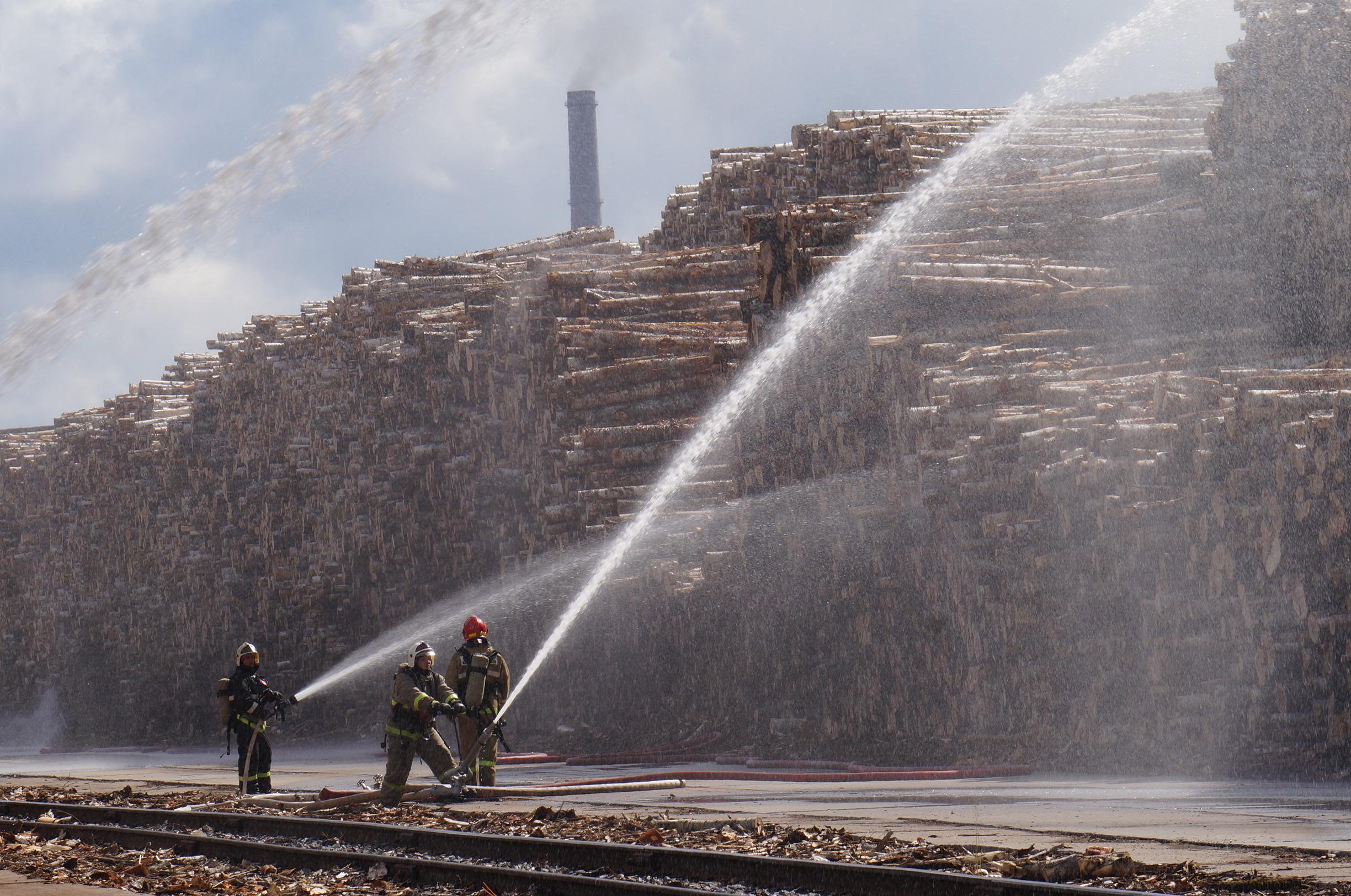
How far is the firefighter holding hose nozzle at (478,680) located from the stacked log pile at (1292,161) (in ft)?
26.5

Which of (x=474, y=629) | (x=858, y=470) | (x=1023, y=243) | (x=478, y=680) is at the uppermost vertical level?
(x=1023, y=243)

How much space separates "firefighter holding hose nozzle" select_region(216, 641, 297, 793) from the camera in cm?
1364

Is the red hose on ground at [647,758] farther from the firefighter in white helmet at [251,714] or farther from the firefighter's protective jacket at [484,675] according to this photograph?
the firefighter's protective jacket at [484,675]

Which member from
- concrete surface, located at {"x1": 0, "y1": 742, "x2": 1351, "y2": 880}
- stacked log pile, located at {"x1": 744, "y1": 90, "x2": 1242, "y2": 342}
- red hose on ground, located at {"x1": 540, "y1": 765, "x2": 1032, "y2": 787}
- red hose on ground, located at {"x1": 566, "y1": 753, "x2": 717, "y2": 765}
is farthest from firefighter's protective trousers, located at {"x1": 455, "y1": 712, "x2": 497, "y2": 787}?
stacked log pile, located at {"x1": 744, "y1": 90, "x2": 1242, "y2": 342}

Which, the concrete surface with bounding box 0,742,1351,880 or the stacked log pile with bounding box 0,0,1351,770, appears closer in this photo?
the concrete surface with bounding box 0,742,1351,880

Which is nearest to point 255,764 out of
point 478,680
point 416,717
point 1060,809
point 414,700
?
point 478,680

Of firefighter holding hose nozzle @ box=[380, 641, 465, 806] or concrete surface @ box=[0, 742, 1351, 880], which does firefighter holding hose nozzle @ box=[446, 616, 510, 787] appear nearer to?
firefighter holding hose nozzle @ box=[380, 641, 465, 806]

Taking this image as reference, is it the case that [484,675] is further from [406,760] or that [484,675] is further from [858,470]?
[858,470]

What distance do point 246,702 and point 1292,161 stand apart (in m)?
11.0

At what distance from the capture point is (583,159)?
4862 centimetres

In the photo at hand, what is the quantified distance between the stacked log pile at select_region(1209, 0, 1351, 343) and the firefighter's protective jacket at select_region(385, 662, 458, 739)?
8679 mm

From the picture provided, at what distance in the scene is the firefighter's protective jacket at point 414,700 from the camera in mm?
11180

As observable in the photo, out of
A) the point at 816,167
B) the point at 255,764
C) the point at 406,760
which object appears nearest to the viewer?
the point at 406,760

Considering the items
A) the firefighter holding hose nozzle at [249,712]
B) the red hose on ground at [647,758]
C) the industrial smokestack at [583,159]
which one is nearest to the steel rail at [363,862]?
the firefighter holding hose nozzle at [249,712]
